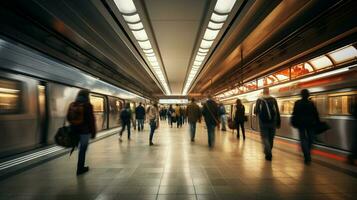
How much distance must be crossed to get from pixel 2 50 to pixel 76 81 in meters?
3.36

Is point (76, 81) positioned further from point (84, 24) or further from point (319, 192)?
point (319, 192)

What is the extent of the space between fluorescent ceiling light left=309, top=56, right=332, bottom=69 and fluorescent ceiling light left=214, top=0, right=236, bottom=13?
147 inches

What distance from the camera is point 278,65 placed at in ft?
34.3

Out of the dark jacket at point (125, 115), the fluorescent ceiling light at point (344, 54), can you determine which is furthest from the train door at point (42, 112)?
the fluorescent ceiling light at point (344, 54)

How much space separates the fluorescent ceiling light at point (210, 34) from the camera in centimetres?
670

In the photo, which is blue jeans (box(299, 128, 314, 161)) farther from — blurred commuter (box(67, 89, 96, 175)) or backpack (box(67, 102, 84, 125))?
backpack (box(67, 102, 84, 125))

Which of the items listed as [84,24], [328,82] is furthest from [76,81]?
[328,82]

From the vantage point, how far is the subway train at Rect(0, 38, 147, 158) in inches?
179

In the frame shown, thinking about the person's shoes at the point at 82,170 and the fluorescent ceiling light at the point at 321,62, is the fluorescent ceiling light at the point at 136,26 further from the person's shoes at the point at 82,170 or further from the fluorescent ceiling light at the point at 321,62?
the fluorescent ceiling light at the point at 321,62

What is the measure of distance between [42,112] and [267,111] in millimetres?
5515

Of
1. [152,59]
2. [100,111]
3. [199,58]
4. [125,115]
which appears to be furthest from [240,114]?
[100,111]

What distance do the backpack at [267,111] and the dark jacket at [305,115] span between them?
49cm

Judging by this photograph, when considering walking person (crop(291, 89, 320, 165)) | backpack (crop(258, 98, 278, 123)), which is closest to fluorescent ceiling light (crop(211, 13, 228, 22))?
backpack (crop(258, 98, 278, 123))

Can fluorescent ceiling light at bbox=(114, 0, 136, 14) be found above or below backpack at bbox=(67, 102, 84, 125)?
above
